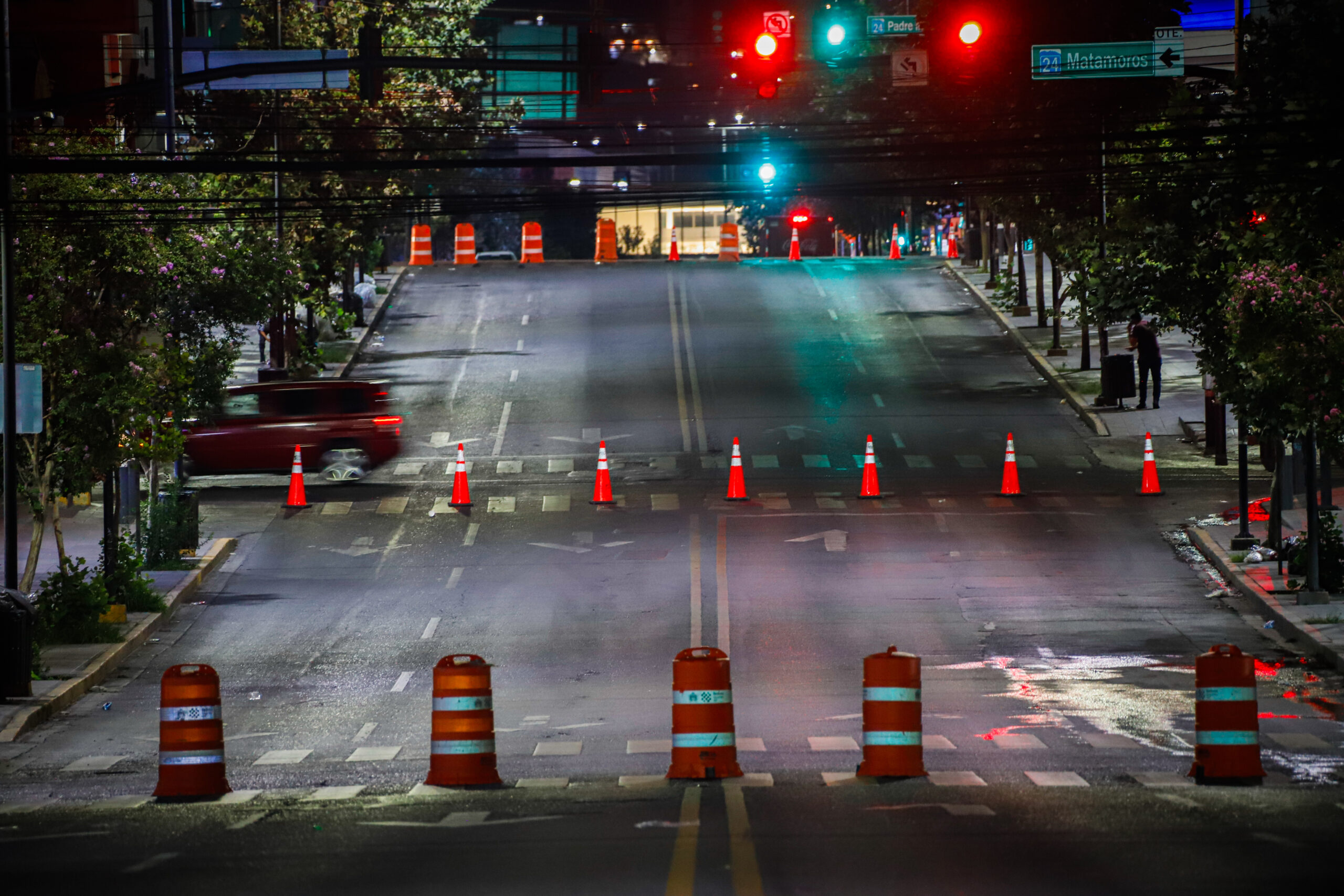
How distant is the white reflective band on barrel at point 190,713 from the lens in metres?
12.3

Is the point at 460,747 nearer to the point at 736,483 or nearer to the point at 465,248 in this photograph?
the point at 736,483

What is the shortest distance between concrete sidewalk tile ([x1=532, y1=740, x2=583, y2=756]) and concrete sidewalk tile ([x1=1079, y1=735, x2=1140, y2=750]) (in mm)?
3924

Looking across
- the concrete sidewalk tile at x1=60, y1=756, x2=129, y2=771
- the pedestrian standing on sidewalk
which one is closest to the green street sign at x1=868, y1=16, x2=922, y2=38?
the pedestrian standing on sidewalk

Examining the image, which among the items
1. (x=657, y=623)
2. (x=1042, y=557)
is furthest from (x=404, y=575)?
(x=1042, y=557)

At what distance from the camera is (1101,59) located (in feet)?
119

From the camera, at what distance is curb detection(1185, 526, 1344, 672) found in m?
18.5

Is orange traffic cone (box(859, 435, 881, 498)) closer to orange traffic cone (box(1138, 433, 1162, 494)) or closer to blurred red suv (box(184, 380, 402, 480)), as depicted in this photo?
orange traffic cone (box(1138, 433, 1162, 494))

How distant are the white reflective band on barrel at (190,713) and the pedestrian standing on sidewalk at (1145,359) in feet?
89.3

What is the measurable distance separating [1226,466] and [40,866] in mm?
26069

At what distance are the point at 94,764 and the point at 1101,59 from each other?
2682 cm

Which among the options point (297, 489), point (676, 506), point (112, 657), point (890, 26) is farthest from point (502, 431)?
point (112, 657)

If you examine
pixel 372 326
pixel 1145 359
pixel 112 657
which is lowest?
pixel 112 657

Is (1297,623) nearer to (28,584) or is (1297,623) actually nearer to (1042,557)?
(1042,557)

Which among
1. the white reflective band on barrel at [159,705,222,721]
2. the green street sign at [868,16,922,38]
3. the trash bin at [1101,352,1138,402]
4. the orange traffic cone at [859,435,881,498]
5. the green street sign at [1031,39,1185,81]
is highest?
the green street sign at [868,16,922,38]
